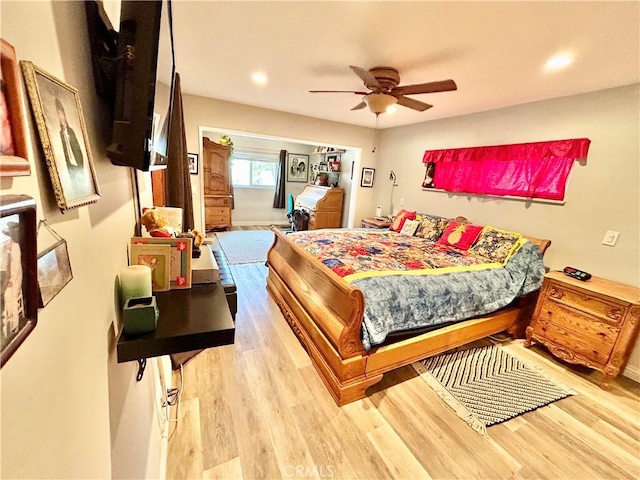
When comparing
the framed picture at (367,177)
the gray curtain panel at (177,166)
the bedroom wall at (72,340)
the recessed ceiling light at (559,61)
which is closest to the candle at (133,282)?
the bedroom wall at (72,340)

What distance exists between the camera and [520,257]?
8.66 ft

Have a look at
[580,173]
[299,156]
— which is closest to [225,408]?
[580,173]

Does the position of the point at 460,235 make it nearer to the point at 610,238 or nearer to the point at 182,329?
the point at 610,238

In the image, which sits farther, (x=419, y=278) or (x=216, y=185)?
(x=216, y=185)

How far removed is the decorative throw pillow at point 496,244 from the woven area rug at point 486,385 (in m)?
0.94

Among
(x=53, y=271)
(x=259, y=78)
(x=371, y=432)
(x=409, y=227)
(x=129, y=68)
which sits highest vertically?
(x=259, y=78)

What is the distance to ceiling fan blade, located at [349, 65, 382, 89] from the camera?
1.96 m

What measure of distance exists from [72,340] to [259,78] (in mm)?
2920

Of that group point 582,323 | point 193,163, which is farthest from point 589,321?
point 193,163

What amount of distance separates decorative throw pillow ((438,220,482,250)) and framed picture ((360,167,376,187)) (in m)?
2.09

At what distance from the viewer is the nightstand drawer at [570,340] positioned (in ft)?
6.90

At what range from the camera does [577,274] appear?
7.75ft

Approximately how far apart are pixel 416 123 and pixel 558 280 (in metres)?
3.01

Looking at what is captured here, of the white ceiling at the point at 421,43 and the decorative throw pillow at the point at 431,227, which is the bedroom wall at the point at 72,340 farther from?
the decorative throw pillow at the point at 431,227
